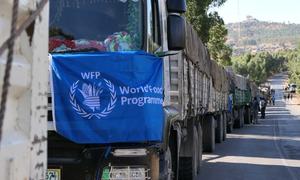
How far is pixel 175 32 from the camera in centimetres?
552

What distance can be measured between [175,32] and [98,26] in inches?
30.0

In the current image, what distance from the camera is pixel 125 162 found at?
4.89 meters

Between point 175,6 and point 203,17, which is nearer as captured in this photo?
point 175,6

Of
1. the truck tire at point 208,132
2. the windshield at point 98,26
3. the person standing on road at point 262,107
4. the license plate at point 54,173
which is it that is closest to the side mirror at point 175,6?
the windshield at point 98,26

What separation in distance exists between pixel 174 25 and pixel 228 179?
6035mm

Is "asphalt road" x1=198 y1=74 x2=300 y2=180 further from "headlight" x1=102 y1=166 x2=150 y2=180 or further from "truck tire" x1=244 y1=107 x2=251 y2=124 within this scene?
"truck tire" x1=244 y1=107 x2=251 y2=124

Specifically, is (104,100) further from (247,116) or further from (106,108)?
(247,116)

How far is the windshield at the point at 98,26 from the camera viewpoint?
523 cm

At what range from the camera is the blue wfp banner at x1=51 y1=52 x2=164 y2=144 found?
188 inches

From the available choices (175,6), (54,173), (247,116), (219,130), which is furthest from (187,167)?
(247,116)

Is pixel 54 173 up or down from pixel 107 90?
down

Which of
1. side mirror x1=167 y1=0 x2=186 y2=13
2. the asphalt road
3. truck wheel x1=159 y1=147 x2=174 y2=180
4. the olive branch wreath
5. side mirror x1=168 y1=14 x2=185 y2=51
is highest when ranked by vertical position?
side mirror x1=167 y1=0 x2=186 y2=13

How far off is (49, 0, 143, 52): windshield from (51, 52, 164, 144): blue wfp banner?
15.1 inches

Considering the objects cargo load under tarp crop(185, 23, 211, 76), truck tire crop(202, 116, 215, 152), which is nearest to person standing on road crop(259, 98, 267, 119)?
truck tire crop(202, 116, 215, 152)
